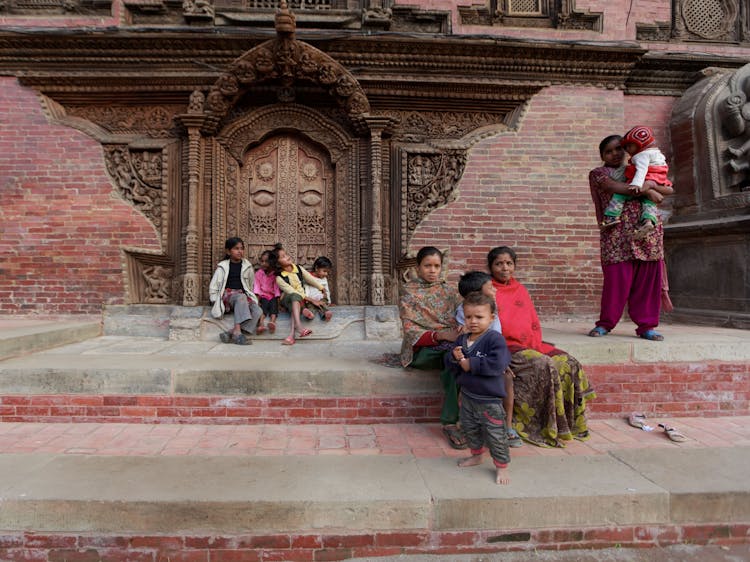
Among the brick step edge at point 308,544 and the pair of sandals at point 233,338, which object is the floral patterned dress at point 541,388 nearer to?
the brick step edge at point 308,544

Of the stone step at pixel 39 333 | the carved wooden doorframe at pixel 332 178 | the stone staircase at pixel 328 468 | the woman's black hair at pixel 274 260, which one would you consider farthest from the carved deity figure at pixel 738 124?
the stone step at pixel 39 333

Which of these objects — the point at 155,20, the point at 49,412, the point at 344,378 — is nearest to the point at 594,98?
the point at 344,378

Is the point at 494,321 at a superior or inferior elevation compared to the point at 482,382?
superior

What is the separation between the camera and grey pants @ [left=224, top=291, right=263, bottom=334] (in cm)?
511

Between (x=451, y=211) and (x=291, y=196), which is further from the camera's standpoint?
(x=291, y=196)

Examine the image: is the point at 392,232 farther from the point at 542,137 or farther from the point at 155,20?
the point at 155,20

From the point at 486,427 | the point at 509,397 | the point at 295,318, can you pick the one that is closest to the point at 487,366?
the point at 486,427

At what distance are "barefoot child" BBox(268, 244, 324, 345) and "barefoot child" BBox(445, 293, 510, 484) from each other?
2.83 m

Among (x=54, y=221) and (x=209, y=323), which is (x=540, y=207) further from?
(x=54, y=221)

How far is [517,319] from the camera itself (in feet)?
10.9

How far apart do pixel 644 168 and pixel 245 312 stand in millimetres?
4581

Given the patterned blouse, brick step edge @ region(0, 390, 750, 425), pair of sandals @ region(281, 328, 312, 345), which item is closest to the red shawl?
brick step edge @ region(0, 390, 750, 425)

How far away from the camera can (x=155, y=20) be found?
6.52 meters

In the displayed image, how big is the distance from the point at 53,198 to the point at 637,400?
7802 millimetres
